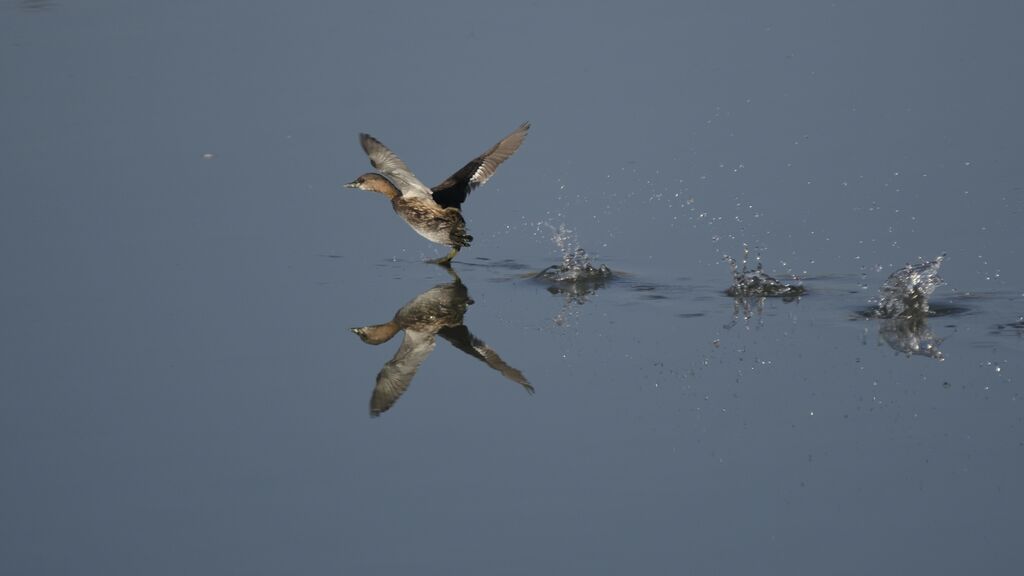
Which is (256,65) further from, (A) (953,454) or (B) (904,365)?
(A) (953,454)

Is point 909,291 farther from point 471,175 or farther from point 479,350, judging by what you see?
point 471,175

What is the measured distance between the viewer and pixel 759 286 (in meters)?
7.91

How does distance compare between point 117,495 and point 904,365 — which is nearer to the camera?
point 117,495

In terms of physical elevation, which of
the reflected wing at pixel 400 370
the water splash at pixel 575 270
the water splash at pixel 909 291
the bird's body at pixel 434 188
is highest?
the bird's body at pixel 434 188

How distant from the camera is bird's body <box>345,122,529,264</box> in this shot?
8695 mm

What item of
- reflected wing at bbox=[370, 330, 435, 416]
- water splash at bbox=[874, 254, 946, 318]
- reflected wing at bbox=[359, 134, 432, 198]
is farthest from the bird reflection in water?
water splash at bbox=[874, 254, 946, 318]

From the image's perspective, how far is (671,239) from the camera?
343 inches

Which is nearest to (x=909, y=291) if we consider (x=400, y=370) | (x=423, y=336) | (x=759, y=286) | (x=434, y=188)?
(x=759, y=286)

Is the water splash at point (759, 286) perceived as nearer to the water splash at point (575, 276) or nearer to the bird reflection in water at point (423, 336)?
the water splash at point (575, 276)

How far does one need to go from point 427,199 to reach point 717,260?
5.80 ft

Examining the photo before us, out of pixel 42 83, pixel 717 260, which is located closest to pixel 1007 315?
pixel 717 260

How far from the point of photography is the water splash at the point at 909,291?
7371mm

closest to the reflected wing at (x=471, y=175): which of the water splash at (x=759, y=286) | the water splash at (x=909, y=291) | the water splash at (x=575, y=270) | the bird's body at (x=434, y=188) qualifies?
the bird's body at (x=434, y=188)

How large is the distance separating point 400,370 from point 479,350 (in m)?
0.51
